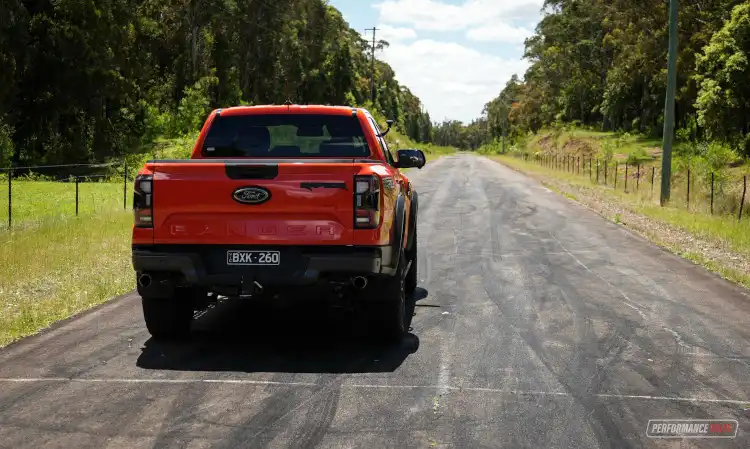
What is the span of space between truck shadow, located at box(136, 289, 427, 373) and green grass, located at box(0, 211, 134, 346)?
1.61 metres

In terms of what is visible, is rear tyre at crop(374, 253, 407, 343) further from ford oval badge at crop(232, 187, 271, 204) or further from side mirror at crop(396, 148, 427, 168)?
side mirror at crop(396, 148, 427, 168)

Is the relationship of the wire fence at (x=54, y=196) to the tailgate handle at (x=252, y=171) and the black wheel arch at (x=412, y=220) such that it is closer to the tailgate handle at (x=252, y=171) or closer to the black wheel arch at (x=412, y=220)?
the black wheel arch at (x=412, y=220)

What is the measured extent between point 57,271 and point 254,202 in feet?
19.0

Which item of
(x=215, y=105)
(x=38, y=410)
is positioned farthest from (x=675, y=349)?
(x=215, y=105)

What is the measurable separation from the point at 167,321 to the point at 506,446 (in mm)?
3525

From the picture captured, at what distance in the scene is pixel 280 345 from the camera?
689 cm

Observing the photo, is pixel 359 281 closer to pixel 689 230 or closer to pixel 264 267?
pixel 264 267

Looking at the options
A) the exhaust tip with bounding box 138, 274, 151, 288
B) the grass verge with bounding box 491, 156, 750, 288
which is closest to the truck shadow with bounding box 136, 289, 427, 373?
the exhaust tip with bounding box 138, 274, 151, 288

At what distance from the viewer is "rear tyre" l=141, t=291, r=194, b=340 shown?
22.4 ft

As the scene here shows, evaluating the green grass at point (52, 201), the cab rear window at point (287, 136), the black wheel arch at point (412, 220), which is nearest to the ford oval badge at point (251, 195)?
the cab rear window at point (287, 136)

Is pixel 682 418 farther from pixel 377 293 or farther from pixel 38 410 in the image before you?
pixel 38 410

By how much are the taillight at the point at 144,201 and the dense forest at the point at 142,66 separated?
25.1 m

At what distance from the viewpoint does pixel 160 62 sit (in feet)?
205

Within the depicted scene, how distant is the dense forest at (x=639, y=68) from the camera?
34.5 metres
